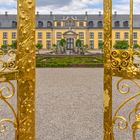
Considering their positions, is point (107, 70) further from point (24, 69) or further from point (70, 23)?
point (70, 23)

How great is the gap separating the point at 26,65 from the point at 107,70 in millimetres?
654

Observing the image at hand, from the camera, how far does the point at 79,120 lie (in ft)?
16.5

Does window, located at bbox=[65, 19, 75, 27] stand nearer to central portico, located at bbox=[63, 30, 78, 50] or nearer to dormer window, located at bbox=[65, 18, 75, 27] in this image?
dormer window, located at bbox=[65, 18, 75, 27]

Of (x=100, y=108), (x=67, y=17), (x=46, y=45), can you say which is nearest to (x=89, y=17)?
(x=67, y=17)

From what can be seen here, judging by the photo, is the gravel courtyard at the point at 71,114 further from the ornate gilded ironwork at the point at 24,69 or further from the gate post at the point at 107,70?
A: the ornate gilded ironwork at the point at 24,69

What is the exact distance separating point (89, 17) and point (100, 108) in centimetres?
4391

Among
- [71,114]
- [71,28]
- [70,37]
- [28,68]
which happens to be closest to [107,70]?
[28,68]

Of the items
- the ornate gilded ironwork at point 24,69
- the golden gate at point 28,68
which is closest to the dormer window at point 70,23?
the golden gate at point 28,68

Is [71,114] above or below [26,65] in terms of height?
Answer: below

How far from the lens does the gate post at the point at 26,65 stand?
7.13 ft

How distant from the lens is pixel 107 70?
2.52 m

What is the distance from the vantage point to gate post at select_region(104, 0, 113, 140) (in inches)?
96.4

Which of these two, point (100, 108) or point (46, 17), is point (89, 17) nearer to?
point (46, 17)

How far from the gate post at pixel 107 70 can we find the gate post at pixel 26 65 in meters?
0.58
